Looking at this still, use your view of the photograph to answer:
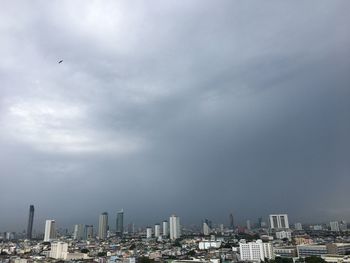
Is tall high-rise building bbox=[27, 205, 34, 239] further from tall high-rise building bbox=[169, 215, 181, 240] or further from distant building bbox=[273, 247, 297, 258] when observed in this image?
distant building bbox=[273, 247, 297, 258]

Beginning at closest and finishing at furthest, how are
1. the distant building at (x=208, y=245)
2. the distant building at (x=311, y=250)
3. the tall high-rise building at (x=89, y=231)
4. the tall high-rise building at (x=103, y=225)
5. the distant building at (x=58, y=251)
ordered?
1. the distant building at (x=311, y=250)
2. the distant building at (x=58, y=251)
3. the distant building at (x=208, y=245)
4. the tall high-rise building at (x=103, y=225)
5. the tall high-rise building at (x=89, y=231)

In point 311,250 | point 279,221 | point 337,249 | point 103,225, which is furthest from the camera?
point 103,225

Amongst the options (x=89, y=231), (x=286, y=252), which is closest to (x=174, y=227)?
(x=89, y=231)

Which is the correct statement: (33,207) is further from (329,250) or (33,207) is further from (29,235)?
(329,250)

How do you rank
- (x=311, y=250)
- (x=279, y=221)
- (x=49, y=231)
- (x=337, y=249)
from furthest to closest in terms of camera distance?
(x=279, y=221) < (x=49, y=231) < (x=311, y=250) < (x=337, y=249)

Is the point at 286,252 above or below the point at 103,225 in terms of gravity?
below

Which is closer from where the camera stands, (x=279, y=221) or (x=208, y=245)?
(x=208, y=245)

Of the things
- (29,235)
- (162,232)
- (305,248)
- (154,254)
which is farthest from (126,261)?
(29,235)

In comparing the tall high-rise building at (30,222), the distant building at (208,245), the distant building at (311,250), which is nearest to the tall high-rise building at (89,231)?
the tall high-rise building at (30,222)

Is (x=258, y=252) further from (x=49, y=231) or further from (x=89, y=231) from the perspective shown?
(x=89, y=231)

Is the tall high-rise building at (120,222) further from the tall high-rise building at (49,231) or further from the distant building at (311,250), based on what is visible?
the distant building at (311,250)
